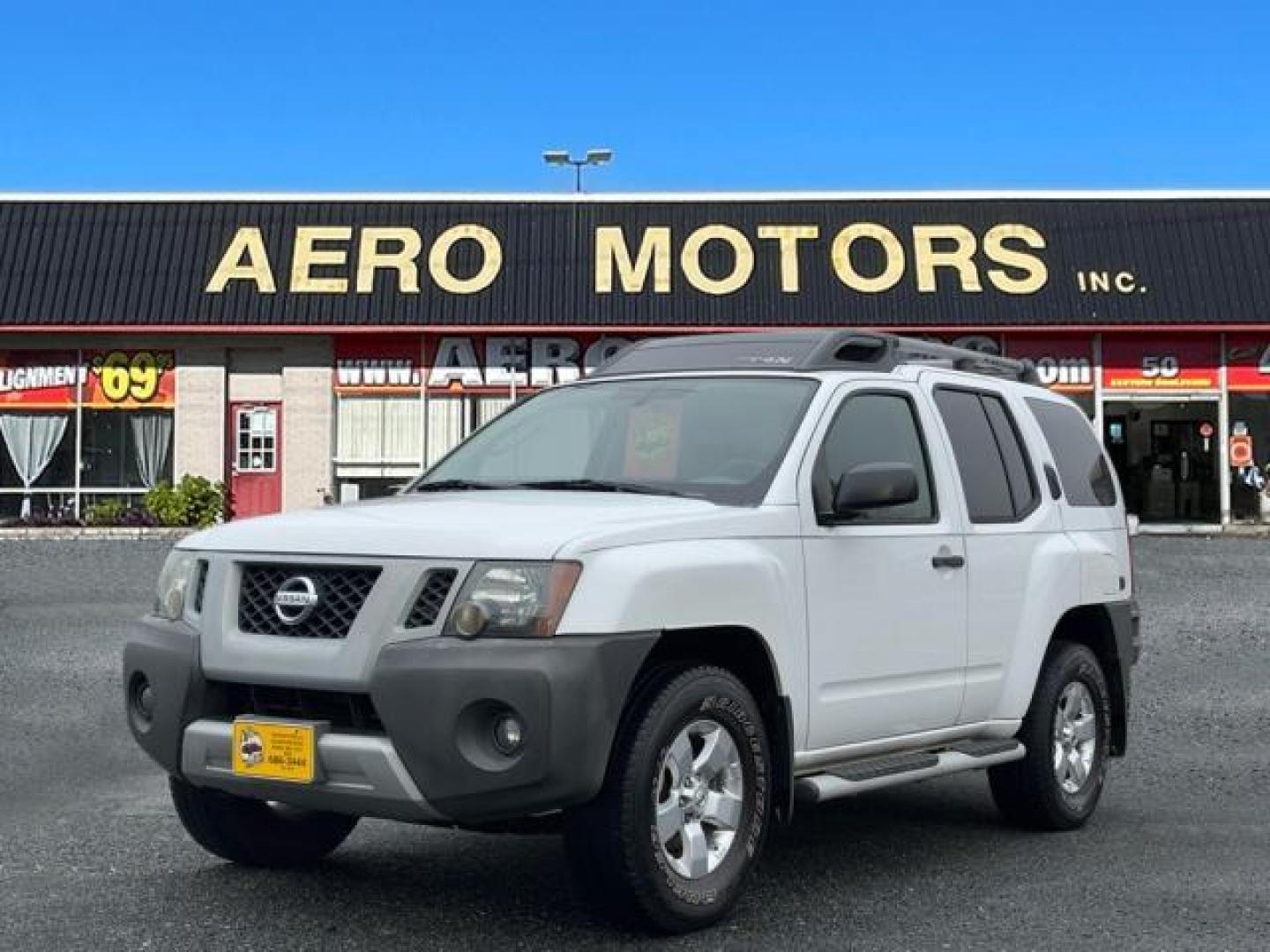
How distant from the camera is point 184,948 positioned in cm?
502

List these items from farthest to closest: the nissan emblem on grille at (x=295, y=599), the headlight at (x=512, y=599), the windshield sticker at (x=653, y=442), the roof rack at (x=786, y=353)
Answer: the roof rack at (x=786, y=353) < the windshield sticker at (x=653, y=442) < the nissan emblem on grille at (x=295, y=599) < the headlight at (x=512, y=599)

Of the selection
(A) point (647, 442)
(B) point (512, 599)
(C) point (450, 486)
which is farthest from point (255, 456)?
(B) point (512, 599)

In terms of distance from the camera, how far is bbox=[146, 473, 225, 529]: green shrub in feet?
88.3

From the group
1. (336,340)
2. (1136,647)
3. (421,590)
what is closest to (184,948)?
(421,590)

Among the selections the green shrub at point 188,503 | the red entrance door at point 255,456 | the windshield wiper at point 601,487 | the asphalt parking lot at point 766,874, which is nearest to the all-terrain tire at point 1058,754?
the asphalt parking lot at point 766,874

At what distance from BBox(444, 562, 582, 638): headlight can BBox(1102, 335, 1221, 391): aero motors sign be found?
80.0 feet

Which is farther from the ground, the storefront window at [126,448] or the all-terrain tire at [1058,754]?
the storefront window at [126,448]

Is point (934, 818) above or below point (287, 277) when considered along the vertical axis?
below

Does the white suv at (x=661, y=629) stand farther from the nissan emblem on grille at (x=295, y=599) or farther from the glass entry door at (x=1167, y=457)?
the glass entry door at (x=1167, y=457)

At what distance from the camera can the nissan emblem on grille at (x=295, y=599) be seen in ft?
16.6

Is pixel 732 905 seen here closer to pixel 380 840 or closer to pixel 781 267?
pixel 380 840

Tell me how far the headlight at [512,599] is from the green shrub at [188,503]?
22743mm

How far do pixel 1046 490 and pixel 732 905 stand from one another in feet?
9.12

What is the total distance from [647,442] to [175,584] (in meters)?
1.84
